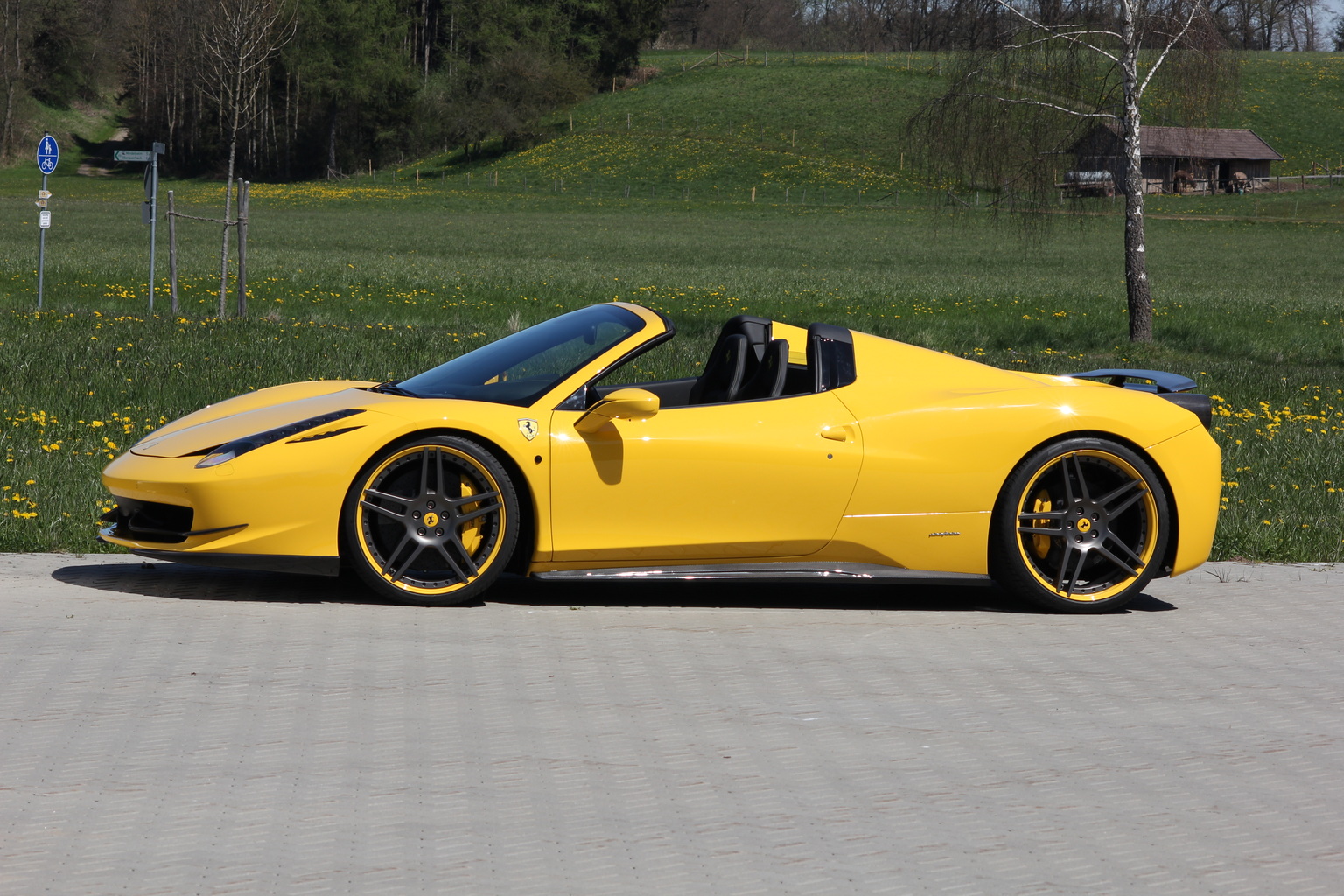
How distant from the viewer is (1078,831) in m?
3.16

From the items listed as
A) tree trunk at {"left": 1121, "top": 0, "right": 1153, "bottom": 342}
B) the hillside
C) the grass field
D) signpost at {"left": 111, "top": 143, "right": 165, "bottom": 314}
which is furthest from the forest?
tree trunk at {"left": 1121, "top": 0, "right": 1153, "bottom": 342}

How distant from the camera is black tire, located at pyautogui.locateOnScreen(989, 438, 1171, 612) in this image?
5.48 m

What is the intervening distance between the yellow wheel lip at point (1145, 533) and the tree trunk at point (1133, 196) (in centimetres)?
1401

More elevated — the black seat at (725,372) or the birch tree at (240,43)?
the birch tree at (240,43)

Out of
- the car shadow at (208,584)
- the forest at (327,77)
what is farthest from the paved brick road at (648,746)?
the forest at (327,77)

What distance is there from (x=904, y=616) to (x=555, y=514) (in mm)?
1467

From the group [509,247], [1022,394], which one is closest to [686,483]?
[1022,394]

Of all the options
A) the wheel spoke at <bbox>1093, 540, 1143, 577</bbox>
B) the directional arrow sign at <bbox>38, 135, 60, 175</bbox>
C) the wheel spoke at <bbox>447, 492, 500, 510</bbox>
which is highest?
the directional arrow sign at <bbox>38, 135, 60, 175</bbox>

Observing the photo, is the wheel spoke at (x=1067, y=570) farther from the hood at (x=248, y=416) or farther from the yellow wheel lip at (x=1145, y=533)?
the hood at (x=248, y=416)

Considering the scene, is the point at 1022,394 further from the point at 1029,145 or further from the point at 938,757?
the point at 1029,145

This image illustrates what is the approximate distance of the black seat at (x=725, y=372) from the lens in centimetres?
554

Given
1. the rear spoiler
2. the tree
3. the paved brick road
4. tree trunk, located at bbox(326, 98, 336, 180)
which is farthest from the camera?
tree trunk, located at bbox(326, 98, 336, 180)

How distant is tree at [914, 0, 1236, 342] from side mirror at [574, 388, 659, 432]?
46.7 feet

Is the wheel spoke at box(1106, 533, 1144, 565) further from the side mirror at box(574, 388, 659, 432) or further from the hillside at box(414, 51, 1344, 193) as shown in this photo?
the hillside at box(414, 51, 1344, 193)
